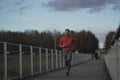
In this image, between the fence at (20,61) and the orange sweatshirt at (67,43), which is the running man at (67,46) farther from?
the fence at (20,61)

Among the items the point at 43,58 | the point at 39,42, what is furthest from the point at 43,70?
the point at 39,42

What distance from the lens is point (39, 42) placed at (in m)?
162

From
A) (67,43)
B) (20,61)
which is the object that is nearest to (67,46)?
(67,43)

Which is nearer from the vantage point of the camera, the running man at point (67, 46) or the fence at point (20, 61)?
the fence at point (20, 61)

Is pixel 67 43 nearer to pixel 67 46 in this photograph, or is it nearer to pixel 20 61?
pixel 67 46

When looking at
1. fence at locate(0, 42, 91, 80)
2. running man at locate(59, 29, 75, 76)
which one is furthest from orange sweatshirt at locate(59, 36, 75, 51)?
fence at locate(0, 42, 91, 80)

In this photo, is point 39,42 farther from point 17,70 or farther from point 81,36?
point 17,70

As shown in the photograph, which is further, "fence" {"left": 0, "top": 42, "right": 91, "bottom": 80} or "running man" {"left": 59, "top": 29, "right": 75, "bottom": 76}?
"running man" {"left": 59, "top": 29, "right": 75, "bottom": 76}

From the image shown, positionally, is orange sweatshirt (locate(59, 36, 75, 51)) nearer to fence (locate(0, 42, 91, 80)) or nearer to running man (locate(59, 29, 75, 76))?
running man (locate(59, 29, 75, 76))

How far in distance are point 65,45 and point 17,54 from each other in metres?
2.90

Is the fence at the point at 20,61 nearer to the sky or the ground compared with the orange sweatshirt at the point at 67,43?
nearer to the ground

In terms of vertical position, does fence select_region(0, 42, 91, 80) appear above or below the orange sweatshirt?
below

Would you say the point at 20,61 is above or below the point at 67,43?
below

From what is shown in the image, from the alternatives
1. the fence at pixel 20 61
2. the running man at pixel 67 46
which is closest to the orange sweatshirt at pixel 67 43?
the running man at pixel 67 46
